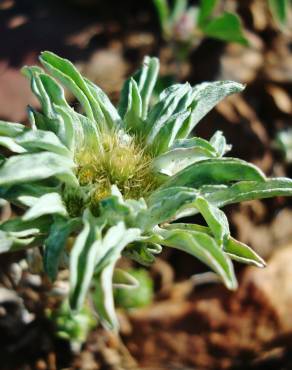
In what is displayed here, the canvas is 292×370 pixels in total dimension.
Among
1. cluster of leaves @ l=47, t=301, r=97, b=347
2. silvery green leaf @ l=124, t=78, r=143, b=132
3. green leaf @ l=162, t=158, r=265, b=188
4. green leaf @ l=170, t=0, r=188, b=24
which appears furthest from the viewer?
green leaf @ l=170, t=0, r=188, b=24

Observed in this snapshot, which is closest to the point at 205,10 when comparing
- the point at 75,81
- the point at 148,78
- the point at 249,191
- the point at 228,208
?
the point at 228,208

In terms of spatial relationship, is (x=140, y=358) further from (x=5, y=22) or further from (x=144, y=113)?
(x=5, y=22)

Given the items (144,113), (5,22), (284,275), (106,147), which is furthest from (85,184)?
(5,22)

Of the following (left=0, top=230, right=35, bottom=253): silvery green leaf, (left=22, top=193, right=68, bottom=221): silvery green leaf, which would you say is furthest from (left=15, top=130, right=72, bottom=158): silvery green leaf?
(left=0, top=230, right=35, bottom=253): silvery green leaf

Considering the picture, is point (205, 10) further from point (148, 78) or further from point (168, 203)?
point (168, 203)

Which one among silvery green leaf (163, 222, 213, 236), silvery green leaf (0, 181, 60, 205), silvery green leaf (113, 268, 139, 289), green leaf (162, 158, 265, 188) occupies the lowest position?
silvery green leaf (113, 268, 139, 289)

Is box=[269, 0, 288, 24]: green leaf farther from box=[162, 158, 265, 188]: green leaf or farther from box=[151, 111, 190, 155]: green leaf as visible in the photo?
box=[162, 158, 265, 188]: green leaf

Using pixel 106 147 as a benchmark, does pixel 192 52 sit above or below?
below
